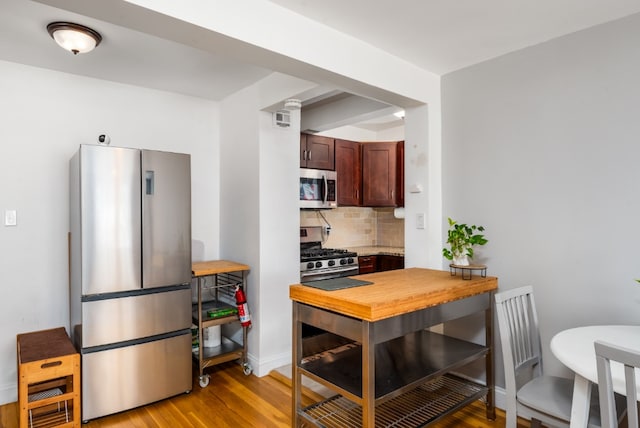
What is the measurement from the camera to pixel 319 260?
3836mm

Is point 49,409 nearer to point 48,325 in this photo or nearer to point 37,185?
point 48,325

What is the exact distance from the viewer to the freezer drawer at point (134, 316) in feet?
8.12

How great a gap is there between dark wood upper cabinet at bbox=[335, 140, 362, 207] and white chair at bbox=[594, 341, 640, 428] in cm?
329

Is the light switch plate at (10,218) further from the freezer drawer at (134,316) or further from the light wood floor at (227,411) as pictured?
the light wood floor at (227,411)

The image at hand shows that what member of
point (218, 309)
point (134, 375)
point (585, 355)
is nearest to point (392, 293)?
point (585, 355)

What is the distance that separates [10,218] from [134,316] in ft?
3.90

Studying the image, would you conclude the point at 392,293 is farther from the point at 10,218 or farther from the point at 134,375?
the point at 10,218

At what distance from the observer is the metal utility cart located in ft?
9.84

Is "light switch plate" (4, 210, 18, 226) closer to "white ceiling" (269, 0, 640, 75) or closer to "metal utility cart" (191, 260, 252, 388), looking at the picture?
"metal utility cart" (191, 260, 252, 388)

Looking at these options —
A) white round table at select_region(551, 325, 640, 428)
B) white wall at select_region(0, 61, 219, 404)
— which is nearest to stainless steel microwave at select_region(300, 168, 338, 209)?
white wall at select_region(0, 61, 219, 404)

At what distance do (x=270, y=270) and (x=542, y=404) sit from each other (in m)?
2.13

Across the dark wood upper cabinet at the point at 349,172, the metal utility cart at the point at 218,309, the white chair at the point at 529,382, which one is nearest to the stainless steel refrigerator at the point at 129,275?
the metal utility cart at the point at 218,309

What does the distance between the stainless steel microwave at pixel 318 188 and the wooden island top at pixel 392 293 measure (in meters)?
1.68

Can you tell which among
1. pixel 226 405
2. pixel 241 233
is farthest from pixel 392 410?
pixel 241 233
